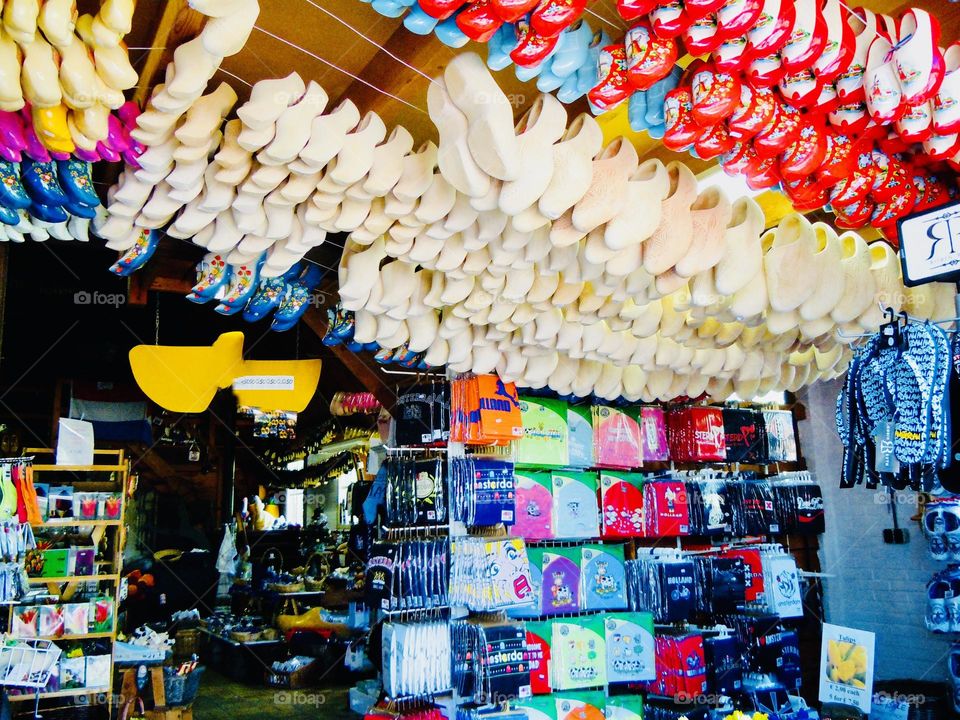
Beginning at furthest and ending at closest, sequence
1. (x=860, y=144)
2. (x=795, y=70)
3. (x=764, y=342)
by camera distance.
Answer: (x=764, y=342), (x=860, y=144), (x=795, y=70)

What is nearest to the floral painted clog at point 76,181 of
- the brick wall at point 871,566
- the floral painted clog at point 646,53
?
the floral painted clog at point 646,53

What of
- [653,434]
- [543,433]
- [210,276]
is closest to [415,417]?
[543,433]

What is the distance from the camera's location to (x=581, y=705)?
3861 millimetres

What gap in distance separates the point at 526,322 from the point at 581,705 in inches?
82.7

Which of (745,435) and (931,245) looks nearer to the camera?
(931,245)

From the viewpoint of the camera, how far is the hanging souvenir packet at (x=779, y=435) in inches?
193

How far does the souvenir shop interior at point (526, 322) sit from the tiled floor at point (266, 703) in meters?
0.05

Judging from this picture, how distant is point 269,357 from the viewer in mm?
6680

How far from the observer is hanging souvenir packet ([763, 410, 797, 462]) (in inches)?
193

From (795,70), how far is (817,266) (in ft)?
3.83

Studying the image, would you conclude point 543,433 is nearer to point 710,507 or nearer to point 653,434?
point 653,434

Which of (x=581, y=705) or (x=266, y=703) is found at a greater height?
(x=581, y=705)

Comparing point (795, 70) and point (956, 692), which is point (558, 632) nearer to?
point (956, 692)

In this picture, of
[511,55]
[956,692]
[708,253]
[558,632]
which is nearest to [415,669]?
[558,632]
